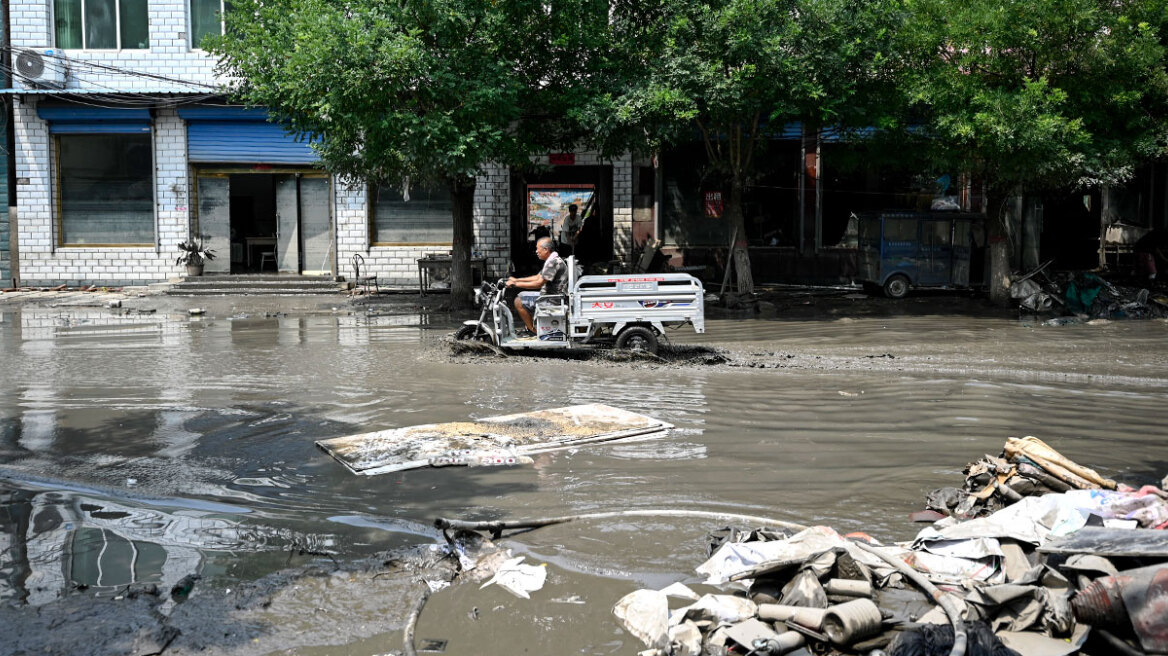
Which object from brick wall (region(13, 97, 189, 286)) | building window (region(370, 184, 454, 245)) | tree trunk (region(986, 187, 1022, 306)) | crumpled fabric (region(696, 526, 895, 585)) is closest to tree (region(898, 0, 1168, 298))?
tree trunk (region(986, 187, 1022, 306))

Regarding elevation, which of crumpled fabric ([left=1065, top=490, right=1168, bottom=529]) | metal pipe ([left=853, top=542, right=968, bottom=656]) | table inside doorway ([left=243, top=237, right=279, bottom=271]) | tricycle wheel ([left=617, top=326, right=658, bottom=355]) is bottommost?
metal pipe ([left=853, top=542, right=968, bottom=656])

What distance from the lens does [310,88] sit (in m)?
15.8

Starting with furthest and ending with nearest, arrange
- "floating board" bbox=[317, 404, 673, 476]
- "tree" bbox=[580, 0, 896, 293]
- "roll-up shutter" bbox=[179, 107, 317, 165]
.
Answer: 1. "roll-up shutter" bbox=[179, 107, 317, 165]
2. "tree" bbox=[580, 0, 896, 293]
3. "floating board" bbox=[317, 404, 673, 476]

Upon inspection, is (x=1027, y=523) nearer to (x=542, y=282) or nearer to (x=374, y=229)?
(x=542, y=282)

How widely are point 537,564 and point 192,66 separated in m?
21.8

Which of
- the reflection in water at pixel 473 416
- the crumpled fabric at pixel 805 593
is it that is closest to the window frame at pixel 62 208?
the reflection in water at pixel 473 416

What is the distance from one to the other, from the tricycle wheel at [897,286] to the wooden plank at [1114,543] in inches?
668

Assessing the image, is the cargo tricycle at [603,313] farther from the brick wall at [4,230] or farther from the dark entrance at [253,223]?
the brick wall at [4,230]

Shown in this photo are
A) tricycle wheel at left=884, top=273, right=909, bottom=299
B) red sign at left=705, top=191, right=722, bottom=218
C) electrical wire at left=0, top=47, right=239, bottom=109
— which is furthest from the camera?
red sign at left=705, top=191, right=722, bottom=218

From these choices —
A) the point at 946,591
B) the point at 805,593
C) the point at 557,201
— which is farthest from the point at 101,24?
the point at 946,591

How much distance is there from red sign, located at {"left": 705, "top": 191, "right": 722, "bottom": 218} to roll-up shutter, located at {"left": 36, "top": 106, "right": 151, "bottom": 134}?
13614mm

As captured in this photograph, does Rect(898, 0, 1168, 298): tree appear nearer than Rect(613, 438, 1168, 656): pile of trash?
No

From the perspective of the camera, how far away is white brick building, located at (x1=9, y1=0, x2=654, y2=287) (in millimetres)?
24141

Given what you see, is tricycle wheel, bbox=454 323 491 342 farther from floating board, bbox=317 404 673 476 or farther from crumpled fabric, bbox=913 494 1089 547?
crumpled fabric, bbox=913 494 1089 547
